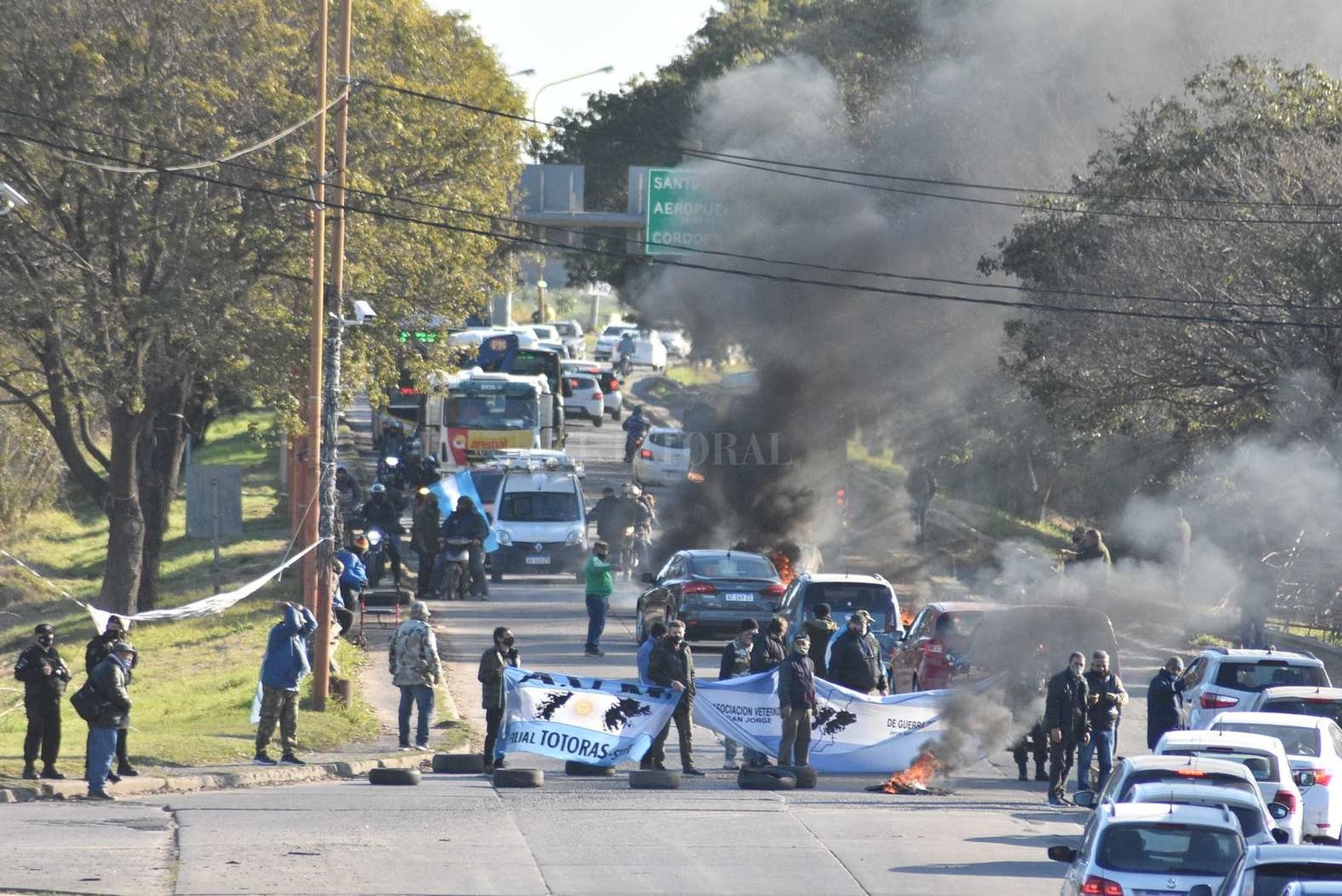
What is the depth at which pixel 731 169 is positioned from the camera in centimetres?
4172

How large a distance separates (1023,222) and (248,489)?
23378 mm

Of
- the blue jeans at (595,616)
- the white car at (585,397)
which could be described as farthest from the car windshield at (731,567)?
the white car at (585,397)

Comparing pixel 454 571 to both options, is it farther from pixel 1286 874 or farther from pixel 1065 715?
pixel 1286 874

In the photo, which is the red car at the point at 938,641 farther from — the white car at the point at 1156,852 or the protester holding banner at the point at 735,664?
the white car at the point at 1156,852

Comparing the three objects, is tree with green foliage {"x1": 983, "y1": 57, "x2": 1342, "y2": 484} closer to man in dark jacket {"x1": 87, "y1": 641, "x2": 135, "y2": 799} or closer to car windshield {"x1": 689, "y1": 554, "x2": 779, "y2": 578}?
car windshield {"x1": 689, "y1": 554, "x2": 779, "y2": 578}

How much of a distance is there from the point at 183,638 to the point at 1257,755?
61.4 feet

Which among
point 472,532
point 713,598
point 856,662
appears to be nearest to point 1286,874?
point 856,662

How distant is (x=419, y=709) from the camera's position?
1778 cm

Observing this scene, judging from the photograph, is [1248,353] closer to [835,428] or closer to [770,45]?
[835,428]

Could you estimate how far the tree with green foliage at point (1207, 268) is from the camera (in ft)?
82.4

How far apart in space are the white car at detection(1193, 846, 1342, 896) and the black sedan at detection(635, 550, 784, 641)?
15.2 m

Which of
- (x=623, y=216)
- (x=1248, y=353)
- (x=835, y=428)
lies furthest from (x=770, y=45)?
(x=1248, y=353)

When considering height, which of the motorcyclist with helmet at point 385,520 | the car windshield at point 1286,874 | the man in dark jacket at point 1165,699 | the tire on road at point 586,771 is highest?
the motorcyclist with helmet at point 385,520

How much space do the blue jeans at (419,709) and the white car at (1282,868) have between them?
10620mm
